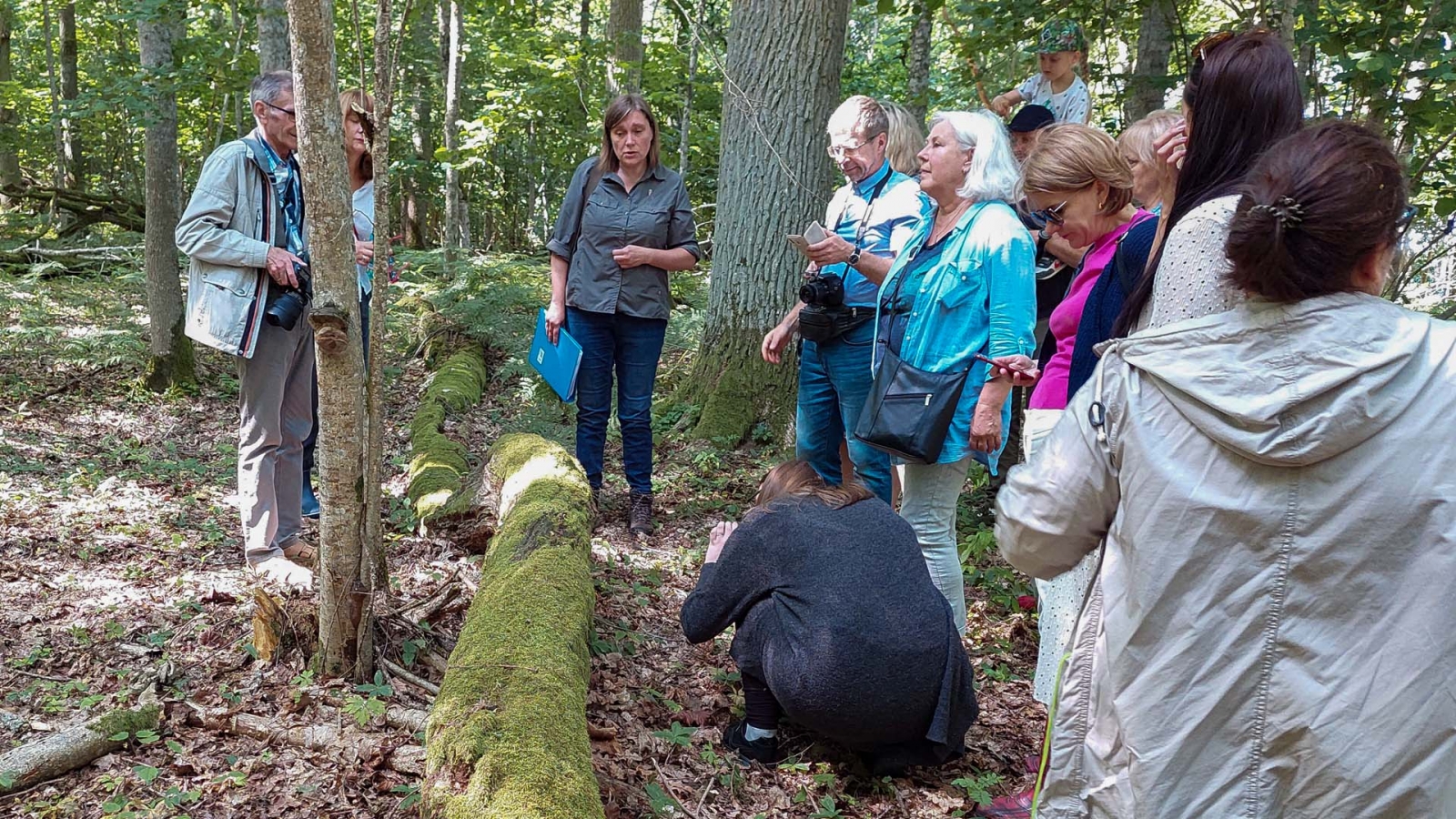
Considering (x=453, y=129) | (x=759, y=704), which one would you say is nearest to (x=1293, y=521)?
(x=759, y=704)

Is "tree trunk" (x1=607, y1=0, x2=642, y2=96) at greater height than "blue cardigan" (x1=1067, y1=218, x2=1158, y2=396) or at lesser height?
greater

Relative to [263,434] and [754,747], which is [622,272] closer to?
[263,434]

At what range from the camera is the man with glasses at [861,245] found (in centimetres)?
425

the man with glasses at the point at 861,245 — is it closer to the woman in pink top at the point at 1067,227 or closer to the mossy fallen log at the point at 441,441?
the woman in pink top at the point at 1067,227

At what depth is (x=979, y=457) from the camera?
15.7ft

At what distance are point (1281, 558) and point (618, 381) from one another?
13.5 feet

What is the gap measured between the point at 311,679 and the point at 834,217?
112 inches

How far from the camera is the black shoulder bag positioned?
11.5 ft

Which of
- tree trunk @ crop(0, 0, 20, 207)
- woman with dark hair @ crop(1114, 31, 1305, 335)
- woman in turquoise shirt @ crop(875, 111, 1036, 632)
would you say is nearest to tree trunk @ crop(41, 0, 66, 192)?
tree trunk @ crop(0, 0, 20, 207)

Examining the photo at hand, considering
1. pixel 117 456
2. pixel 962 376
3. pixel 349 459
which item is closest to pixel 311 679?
pixel 349 459

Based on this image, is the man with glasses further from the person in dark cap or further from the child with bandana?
the child with bandana

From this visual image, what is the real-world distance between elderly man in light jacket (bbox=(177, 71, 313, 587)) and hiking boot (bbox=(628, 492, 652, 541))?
64.0 inches

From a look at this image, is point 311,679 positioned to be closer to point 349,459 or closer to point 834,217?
point 349,459

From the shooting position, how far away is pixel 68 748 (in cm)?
278
